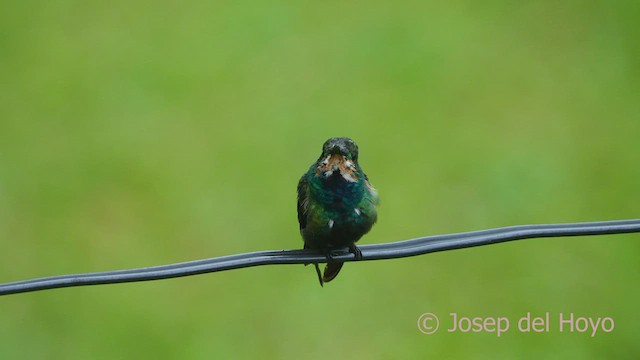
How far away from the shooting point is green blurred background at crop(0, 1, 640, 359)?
28.1ft

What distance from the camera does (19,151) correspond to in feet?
34.1

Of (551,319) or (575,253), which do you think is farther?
(575,253)

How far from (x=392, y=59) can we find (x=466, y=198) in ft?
8.31

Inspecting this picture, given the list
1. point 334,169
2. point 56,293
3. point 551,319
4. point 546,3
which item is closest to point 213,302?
point 56,293

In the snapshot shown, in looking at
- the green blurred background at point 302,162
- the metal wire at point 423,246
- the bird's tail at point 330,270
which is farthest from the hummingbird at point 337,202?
the green blurred background at point 302,162

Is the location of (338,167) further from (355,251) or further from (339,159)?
(355,251)

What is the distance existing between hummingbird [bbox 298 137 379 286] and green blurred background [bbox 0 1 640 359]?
3621 mm

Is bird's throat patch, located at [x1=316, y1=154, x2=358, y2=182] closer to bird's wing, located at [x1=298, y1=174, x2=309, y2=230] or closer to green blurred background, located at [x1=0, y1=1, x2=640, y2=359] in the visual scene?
bird's wing, located at [x1=298, y1=174, x2=309, y2=230]

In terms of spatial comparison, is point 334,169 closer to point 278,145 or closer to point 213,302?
point 213,302

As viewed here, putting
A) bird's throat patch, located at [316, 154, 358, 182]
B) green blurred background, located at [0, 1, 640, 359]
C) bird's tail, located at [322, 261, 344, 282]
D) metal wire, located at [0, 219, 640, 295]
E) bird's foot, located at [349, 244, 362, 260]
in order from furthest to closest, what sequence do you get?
1. green blurred background, located at [0, 1, 640, 359]
2. bird's tail, located at [322, 261, 344, 282]
3. bird's throat patch, located at [316, 154, 358, 182]
4. bird's foot, located at [349, 244, 362, 260]
5. metal wire, located at [0, 219, 640, 295]

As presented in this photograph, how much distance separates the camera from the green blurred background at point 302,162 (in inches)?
338

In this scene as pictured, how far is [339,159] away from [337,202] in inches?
9.5

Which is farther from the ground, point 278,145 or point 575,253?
point 278,145

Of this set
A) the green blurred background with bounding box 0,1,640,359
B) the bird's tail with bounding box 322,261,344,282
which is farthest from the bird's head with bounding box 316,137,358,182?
the green blurred background with bounding box 0,1,640,359
